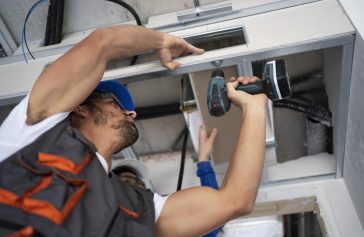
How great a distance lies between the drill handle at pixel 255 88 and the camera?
88 cm

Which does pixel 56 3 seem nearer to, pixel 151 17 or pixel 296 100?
pixel 151 17

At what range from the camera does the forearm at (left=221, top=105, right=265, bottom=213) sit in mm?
825

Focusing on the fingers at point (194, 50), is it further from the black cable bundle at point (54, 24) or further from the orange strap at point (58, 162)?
the black cable bundle at point (54, 24)

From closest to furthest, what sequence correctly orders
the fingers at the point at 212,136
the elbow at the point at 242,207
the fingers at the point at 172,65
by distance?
the elbow at the point at 242,207 < the fingers at the point at 172,65 < the fingers at the point at 212,136

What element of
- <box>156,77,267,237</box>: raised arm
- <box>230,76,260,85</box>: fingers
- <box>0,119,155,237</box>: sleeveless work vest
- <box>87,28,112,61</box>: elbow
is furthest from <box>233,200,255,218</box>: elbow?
<box>87,28,112,61</box>: elbow

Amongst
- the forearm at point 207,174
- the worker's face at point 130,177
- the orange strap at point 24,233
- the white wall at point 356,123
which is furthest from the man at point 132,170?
the white wall at point 356,123

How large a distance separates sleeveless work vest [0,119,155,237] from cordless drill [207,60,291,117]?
366 millimetres

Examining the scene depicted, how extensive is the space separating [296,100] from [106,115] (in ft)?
2.61

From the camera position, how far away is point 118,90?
1044 millimetres

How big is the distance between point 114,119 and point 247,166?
434mm

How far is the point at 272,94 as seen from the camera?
0.87 meters

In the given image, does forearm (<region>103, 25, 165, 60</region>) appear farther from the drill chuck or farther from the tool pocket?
the tool pocket

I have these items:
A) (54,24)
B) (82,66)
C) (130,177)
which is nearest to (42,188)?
(82,66)

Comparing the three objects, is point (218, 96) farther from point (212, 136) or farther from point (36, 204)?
point (36, 204)
